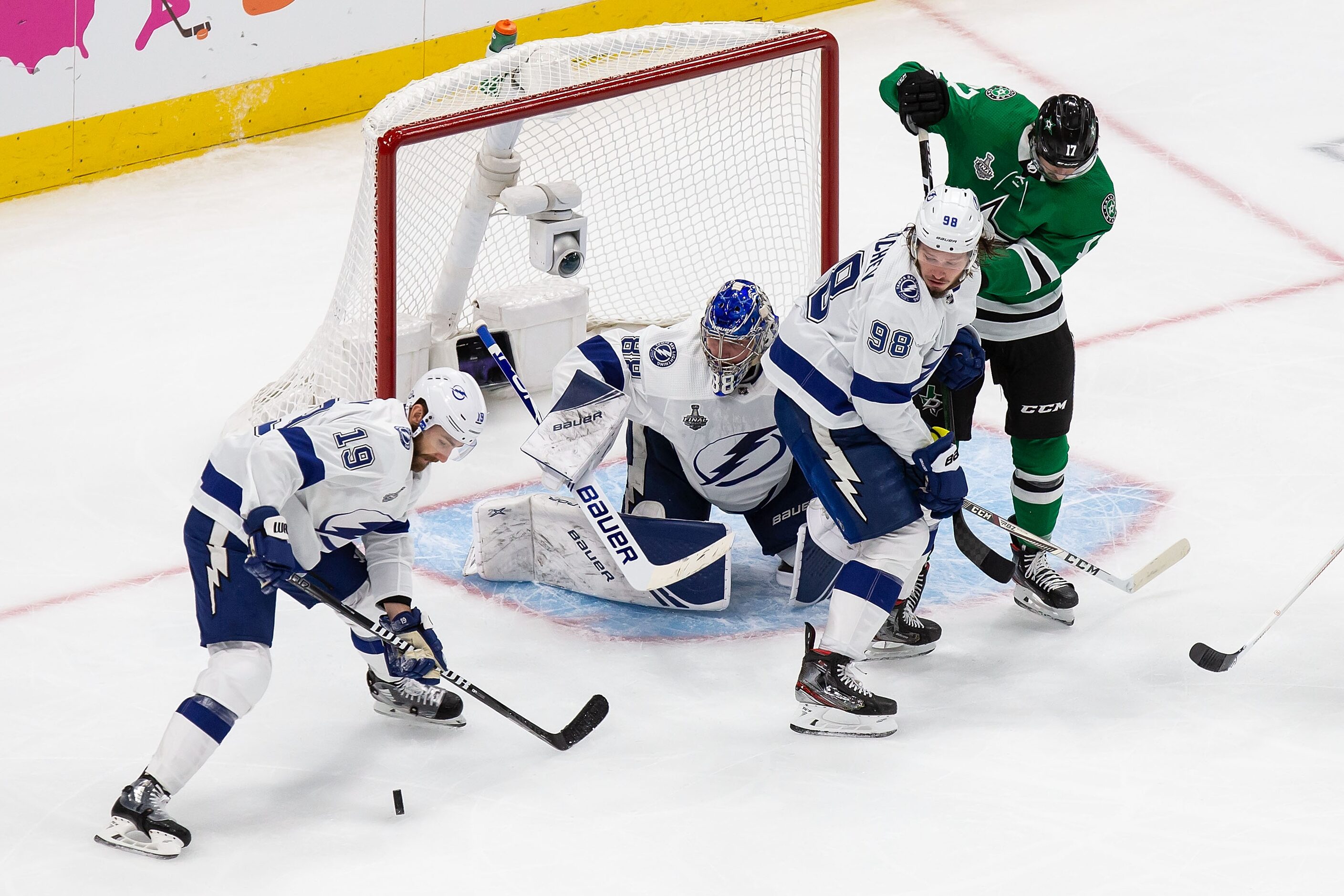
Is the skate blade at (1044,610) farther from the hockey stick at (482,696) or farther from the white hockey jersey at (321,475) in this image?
the white hockey jersey at (321,475)

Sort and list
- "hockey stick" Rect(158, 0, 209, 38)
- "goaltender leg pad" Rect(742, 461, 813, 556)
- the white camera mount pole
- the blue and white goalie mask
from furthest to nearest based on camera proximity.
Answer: "hockey stick" Rect(158, 0, 209, 38) < the white camera mount pole < "goaltender leg pad" Rect(742, 461, 813, 556) < the blue and white goalie mask

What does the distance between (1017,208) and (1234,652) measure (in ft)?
3.43

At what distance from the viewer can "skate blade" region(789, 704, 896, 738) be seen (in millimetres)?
3732

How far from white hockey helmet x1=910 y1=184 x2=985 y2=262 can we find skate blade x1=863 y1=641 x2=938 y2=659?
0.98 meters

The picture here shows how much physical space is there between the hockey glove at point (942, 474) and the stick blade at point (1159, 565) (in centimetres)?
62

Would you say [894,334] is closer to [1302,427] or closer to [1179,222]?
[1302,427]

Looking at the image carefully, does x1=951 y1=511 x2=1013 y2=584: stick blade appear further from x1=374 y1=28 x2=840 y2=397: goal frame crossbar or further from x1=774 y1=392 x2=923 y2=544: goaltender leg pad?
x1=374 y1=28 x2=840 y2=397: goal frame crossbar

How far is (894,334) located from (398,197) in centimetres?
152

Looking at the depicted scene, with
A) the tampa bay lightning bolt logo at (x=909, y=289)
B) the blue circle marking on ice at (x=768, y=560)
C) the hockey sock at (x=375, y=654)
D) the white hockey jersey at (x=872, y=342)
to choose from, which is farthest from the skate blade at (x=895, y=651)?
the hockey sock at (x=375, y=654)

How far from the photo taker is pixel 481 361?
16.9ft

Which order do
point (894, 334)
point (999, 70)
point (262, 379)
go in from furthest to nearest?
point (999, 70)
point (262, 379)
point (894, 334)

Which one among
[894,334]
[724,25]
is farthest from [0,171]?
[894,334]

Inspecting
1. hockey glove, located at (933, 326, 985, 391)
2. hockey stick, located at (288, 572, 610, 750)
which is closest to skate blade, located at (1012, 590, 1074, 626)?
hockey glove, located at (933, 326, 985, 391)

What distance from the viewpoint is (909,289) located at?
350cm
